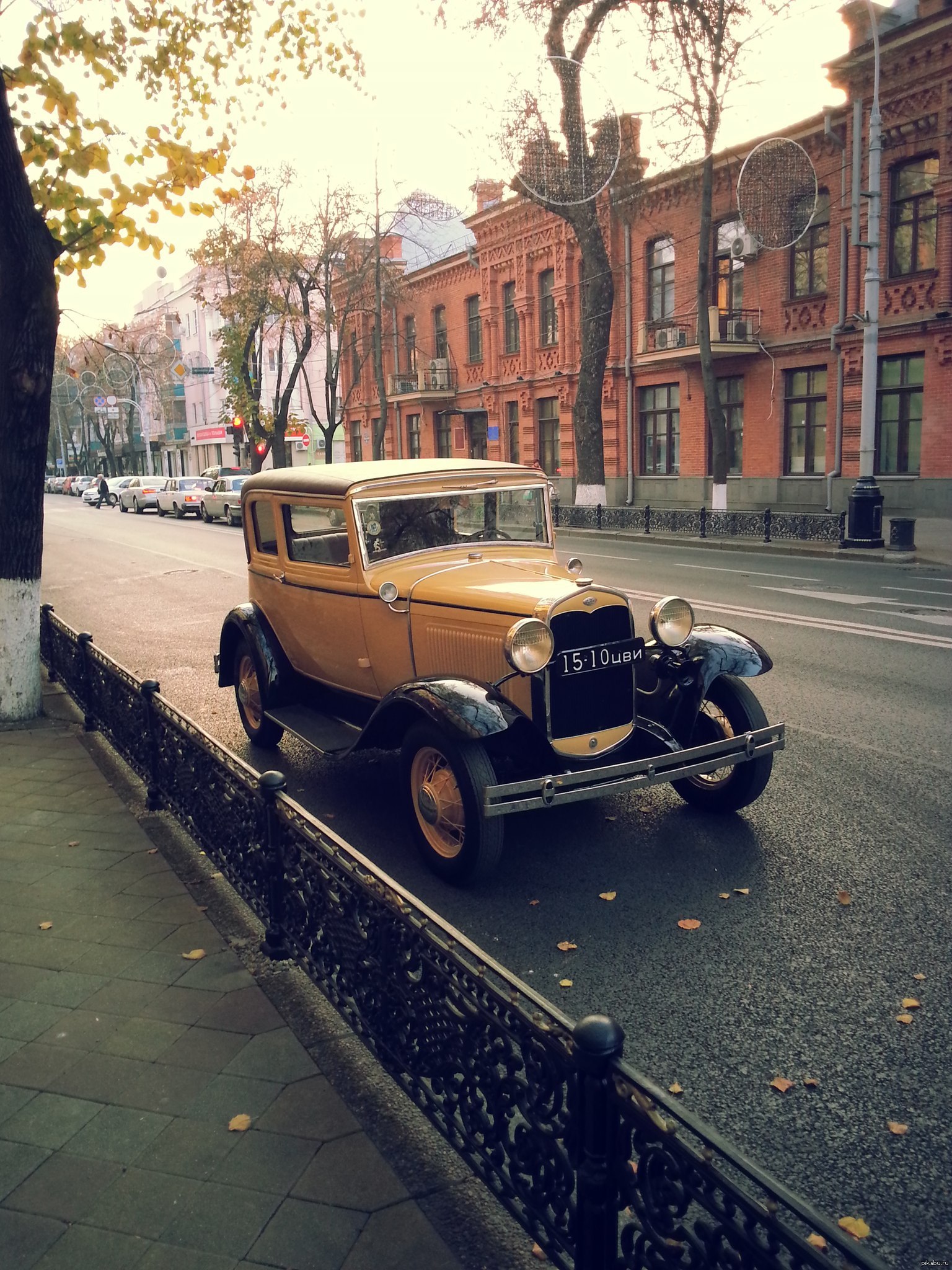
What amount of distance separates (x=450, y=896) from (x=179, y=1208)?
2.27 meters

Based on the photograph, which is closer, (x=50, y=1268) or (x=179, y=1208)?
(x=50, y=1268)

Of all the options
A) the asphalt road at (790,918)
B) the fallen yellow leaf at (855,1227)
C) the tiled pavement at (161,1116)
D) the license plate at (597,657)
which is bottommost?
the asphalt road at (790,918)

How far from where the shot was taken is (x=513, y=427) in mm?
38156

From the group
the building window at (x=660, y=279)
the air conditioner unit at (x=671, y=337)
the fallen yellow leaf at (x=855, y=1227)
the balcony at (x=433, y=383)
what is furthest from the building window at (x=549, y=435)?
the fallen yellow leaf at (x=855, y=1227)

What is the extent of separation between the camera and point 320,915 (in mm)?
3771

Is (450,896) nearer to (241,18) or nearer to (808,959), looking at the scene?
(808,959)

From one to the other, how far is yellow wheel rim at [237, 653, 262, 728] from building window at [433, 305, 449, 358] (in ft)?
118

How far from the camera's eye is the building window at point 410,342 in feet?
145

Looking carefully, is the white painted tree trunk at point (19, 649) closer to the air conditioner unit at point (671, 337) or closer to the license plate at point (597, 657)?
the license plate at point (597, 657)

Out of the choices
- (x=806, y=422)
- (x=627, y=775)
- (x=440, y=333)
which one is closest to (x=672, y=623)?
(x=627, y=775)

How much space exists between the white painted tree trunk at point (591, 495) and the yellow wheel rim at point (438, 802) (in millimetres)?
21867

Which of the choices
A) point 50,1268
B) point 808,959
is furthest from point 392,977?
point 808,959

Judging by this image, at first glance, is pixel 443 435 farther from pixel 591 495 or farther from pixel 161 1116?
pixel 161 1116

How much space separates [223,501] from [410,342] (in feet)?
45.2
